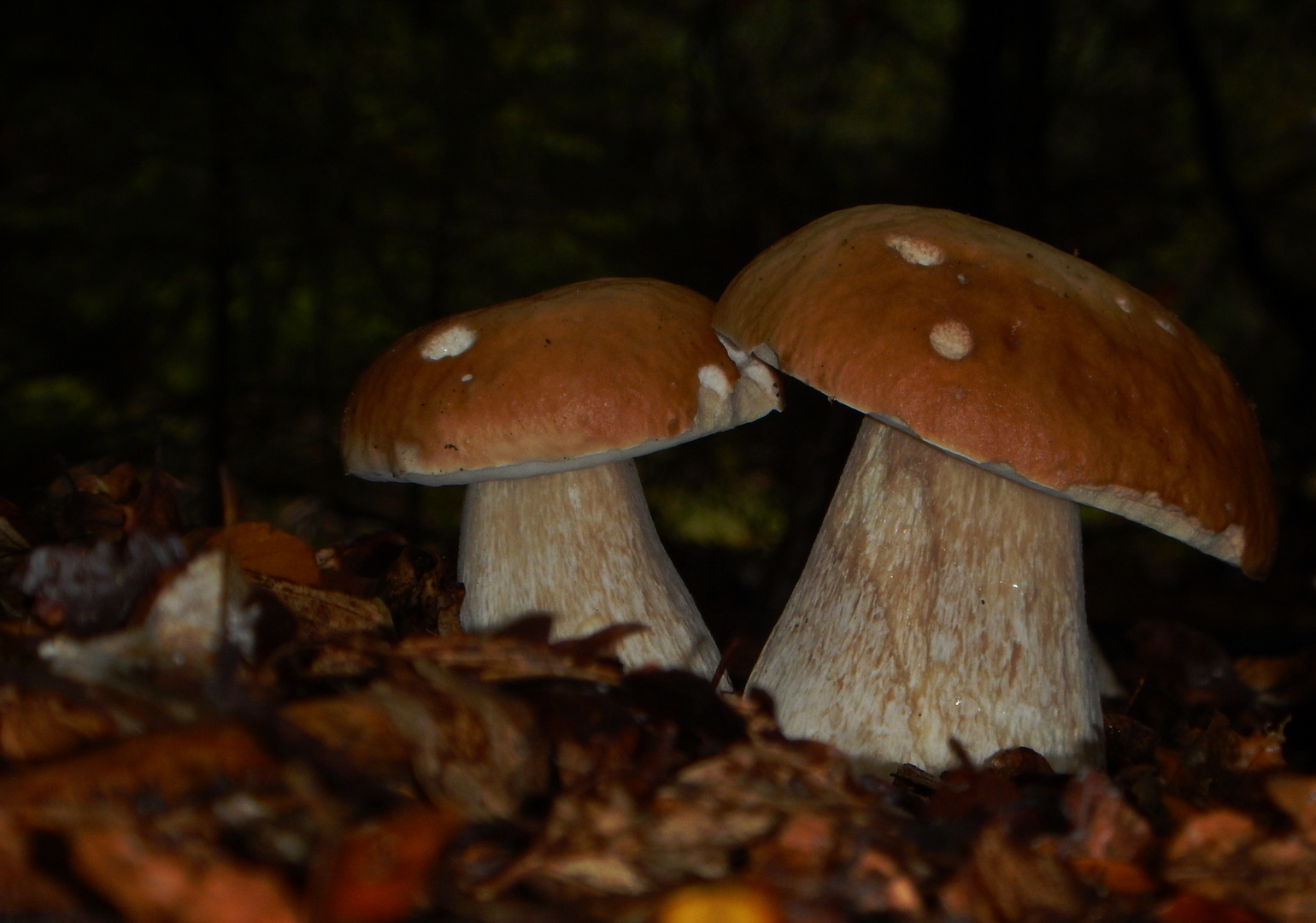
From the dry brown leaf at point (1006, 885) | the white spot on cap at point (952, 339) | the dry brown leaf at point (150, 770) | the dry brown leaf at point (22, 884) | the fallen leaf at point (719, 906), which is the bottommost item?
the dry brown leaf at point (1006, 885)

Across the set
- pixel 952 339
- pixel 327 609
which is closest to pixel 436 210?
pixel 327 609

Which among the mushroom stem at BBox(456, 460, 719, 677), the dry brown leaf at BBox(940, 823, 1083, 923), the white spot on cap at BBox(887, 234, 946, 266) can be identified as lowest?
the mushroom stem at BBox(456, 460, 719, 677)

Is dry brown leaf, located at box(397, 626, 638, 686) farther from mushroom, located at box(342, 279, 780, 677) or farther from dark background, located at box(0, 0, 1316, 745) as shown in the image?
dark background, located at box(0, 0, 1316, 745)

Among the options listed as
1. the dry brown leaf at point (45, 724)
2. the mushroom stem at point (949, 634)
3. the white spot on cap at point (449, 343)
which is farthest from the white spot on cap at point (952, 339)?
the dry brown leaf at point (45, 724)

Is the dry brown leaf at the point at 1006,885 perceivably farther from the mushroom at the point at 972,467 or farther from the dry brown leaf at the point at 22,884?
the dry brown leaf at the point at 22,884

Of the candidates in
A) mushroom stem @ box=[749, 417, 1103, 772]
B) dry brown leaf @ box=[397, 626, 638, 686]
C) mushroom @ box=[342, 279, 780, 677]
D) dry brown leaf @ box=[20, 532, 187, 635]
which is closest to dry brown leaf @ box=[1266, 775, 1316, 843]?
mushroom stem @ box=[749, 417, 1103, 772]

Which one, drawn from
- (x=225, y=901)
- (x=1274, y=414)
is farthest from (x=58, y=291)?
(x=1274, y=414)

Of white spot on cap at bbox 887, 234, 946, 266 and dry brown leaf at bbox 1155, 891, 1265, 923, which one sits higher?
white spot on cap at bbox 887, 234, 946, 266

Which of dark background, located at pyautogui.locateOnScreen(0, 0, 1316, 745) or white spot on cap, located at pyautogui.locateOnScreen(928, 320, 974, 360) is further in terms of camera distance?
dark background, located at pyautogui.locateOnScreen(0, 0, 1316, 745)
